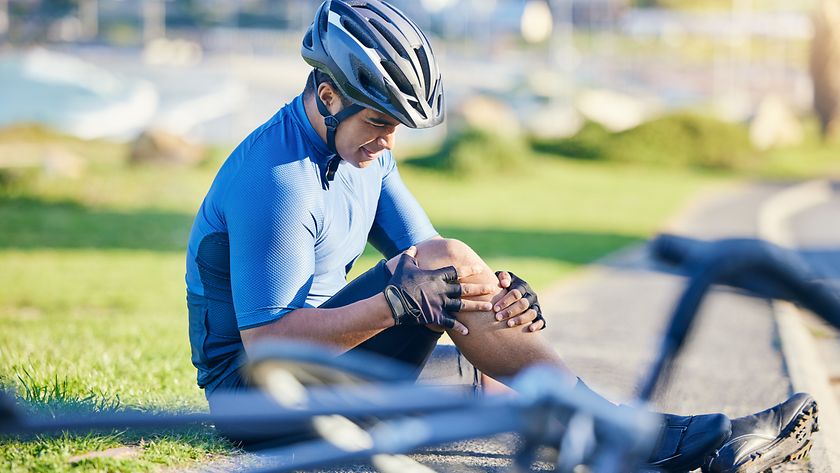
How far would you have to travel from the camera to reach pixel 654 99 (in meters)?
35.8

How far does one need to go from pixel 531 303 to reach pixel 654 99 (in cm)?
3385

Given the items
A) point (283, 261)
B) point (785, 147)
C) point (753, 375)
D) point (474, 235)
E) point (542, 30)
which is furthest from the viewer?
point (542, 30)

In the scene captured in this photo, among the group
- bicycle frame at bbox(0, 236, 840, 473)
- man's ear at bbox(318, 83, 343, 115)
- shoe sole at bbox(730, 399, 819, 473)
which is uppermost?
man's ear at bbox(318, 83, 343, 115)

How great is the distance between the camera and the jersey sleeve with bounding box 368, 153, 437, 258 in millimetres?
3592

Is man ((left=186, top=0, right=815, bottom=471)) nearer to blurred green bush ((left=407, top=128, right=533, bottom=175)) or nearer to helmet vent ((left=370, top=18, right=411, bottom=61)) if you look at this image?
helmet vent ((left=370, top=18, right=411, bottom=61))

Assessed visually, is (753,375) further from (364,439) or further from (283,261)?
(364,439)

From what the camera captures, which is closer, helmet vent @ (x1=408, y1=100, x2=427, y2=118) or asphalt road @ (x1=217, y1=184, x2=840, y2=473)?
helmet vent @ (x1=408, y1=100, x2=427, y2=118)

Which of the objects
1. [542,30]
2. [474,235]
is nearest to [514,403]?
[474,235]

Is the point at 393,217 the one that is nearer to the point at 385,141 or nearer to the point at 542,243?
the point at 385,141

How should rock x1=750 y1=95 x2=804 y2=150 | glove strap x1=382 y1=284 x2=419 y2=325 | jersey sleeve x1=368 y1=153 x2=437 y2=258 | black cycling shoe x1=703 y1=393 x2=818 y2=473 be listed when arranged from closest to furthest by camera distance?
glove strap x1=382 y1=284 x2=419 y2=325, black cycling shoe x1=703 y1=393 x2=818 y2=473, jersey sleeve x1=368 y1=153 x2=437 y2=258, rock x1=750 y1=95 x2=804 y2=150

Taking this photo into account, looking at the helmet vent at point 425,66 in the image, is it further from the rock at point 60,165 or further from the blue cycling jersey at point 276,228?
the rock at point 60,165

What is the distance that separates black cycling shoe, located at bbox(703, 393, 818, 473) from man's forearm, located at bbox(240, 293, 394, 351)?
1.14 metres

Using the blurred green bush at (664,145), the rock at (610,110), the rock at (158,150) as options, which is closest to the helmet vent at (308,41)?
the rock at (158,150)

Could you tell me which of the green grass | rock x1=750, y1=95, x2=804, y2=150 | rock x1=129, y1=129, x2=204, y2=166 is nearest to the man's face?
the green grass
